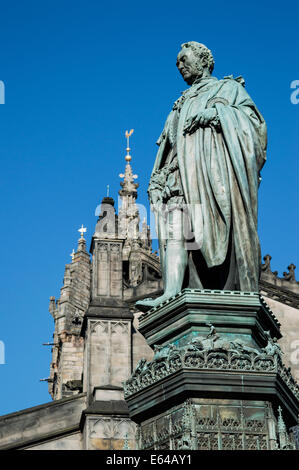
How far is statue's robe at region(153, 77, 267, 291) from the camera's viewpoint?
6.00 metres

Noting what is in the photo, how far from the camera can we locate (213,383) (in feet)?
17.0

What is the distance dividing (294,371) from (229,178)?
69.5 ft

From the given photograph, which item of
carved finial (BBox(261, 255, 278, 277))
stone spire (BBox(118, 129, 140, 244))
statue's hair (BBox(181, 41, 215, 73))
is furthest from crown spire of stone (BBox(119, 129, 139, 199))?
statue's hair (BBox(181, 41, 215, 73))

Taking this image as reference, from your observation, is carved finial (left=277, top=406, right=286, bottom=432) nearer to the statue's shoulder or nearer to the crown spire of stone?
the statue's shoulder

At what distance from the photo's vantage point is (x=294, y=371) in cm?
2653

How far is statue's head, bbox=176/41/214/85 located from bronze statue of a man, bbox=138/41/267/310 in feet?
1.03

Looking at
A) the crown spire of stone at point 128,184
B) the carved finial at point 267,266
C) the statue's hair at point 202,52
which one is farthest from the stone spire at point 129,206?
the statue's hair at point 202,52

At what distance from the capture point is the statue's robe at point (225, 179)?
19.7ft

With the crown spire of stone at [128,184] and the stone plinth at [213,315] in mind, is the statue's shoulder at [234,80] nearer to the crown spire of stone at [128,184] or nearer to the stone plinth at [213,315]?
the stone plinth at [213,315]

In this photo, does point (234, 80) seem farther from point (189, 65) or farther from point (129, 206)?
point (129, 206)

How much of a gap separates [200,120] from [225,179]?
0.52 meters

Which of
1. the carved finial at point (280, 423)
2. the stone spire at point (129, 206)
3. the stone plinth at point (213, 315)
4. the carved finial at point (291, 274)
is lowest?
the carved finial at point (280, 423)

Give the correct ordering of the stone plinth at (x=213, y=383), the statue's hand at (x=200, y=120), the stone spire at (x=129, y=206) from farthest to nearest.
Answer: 1. the stone spire at (x=129, y=206)
2. the statue's hand at (x=200, y=120)
3. the stone plinth at (x=213, y=383)

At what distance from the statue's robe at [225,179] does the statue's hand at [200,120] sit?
0.04 m
